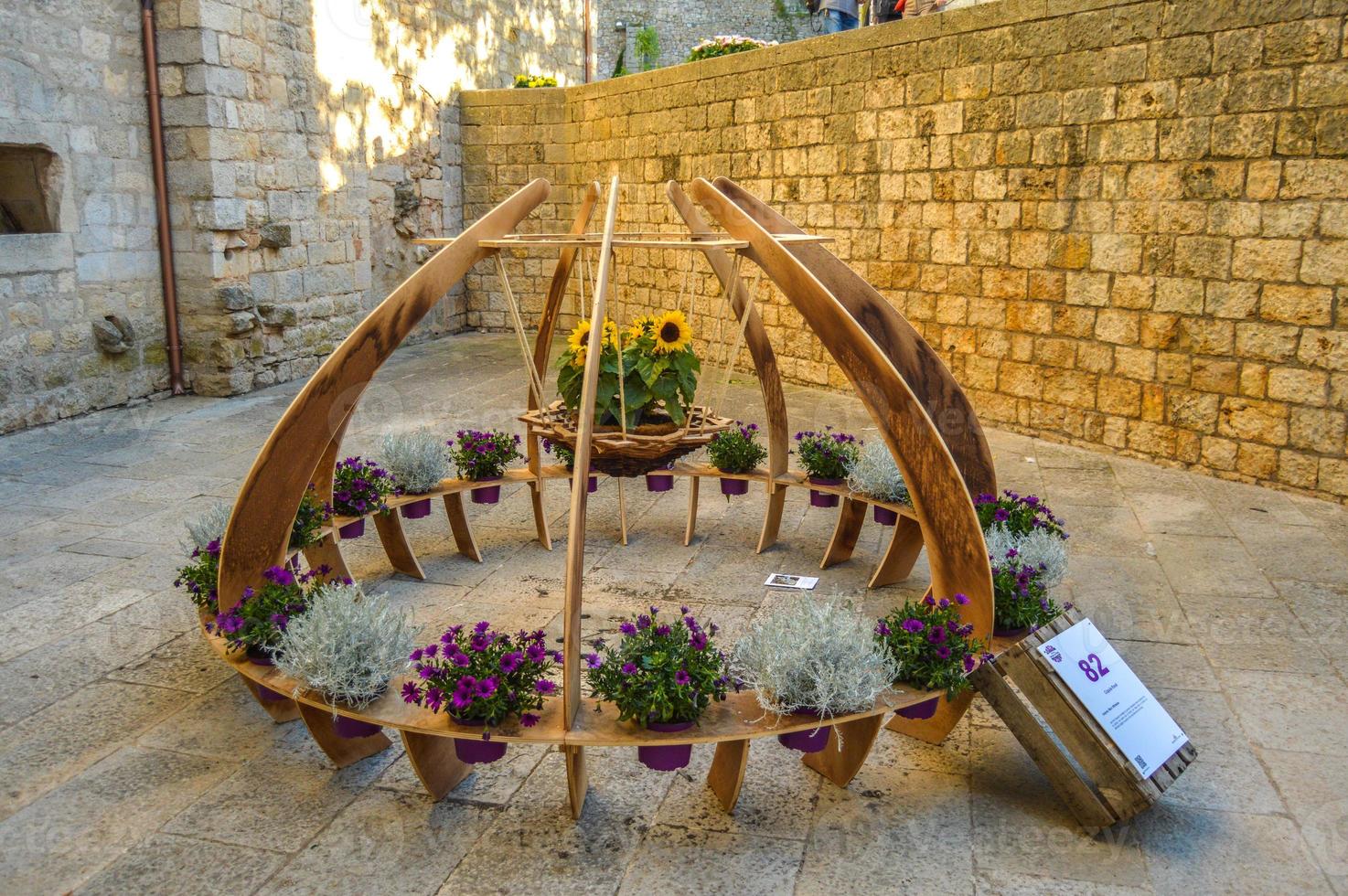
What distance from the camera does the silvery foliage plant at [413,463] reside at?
15.6ft

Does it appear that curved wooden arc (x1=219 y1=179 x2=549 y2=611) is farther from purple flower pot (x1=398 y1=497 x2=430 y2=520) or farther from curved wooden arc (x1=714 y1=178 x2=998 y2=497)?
curved wooden arc (x1=714 y1=178 x2=998 y2=497)

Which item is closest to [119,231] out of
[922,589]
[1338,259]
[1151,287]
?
[922,589]

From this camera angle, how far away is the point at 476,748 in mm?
2750

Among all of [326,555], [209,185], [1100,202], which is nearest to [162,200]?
[209,185]

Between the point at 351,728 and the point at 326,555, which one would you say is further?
the point at 326,555

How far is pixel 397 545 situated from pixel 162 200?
491 cm

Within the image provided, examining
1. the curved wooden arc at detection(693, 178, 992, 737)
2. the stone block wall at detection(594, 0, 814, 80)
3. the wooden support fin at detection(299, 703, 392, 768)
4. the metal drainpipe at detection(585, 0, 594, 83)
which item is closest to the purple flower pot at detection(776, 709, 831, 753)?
the curved wooden arc at detection(693, 178, 992, 737)

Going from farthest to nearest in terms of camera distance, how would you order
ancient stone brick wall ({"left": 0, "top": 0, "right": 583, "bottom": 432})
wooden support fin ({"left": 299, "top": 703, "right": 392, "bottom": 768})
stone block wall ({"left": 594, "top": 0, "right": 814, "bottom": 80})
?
stone block wall ({"left": 594, "top": 0, "right": 814, "bottom": 80}), ancient stone brick wall ({"left": 0, "top": 0, "right": 583, "bottom": 432}), wooden support fin ({"left": 299, "top": 703, "right": 392, "bottom": 768})

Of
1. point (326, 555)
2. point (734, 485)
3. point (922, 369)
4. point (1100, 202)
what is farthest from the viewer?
point (1100, 202)

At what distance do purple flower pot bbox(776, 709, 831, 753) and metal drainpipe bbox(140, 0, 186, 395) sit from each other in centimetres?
714

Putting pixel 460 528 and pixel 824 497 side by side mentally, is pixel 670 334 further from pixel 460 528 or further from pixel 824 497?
pixel 460 528

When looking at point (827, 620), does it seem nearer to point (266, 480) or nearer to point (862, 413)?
point (266, 480)

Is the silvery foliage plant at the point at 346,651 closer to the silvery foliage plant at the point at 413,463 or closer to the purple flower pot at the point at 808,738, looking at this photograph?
the purple flower pot at the point at 808,738

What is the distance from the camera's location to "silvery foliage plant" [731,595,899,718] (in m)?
Result: 2.76
